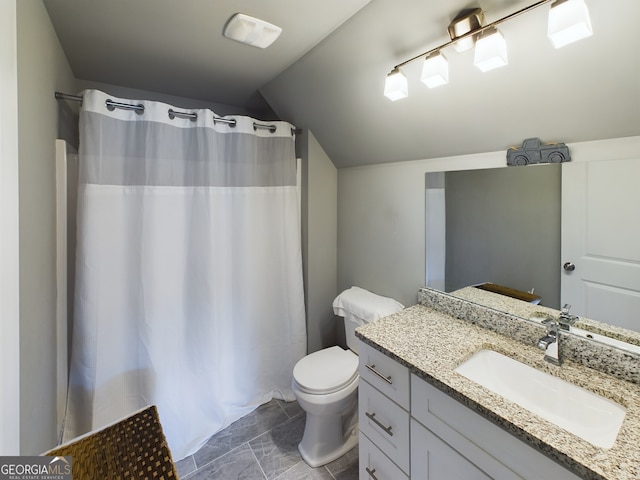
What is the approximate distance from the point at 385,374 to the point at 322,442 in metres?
0.80

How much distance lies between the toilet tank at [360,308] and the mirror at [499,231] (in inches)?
12.5

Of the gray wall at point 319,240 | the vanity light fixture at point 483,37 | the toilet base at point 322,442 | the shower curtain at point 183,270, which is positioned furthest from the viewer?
the gray wall at point 319,240

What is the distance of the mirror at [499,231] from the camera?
1.22m

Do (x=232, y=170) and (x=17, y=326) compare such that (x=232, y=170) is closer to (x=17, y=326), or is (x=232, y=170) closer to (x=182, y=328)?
(x=182, y=328)

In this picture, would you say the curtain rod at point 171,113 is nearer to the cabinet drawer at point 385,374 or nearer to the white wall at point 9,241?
the white wall at point 9,241

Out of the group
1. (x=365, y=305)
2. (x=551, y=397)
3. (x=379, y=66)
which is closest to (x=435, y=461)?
(x=551, y=397)

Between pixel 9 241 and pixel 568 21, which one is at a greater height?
pixel 568 21

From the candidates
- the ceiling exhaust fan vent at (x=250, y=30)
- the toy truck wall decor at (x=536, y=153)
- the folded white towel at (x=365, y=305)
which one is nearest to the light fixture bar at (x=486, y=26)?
the toy truck wall decor at (x=536, y=153)

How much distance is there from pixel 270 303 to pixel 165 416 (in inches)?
34.9

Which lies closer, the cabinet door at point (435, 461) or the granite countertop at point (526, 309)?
the cabinet door at point (435, 461)

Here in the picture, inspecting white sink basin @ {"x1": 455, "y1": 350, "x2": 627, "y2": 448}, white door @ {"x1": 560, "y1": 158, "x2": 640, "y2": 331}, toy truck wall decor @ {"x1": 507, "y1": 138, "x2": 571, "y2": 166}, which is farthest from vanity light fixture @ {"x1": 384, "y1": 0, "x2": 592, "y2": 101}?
white sink basin @ {"x1": 455, "y1": 350, "x2": 627, "y2": 448}

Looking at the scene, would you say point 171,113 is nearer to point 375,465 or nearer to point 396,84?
point 396,84

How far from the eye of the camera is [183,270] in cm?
176
